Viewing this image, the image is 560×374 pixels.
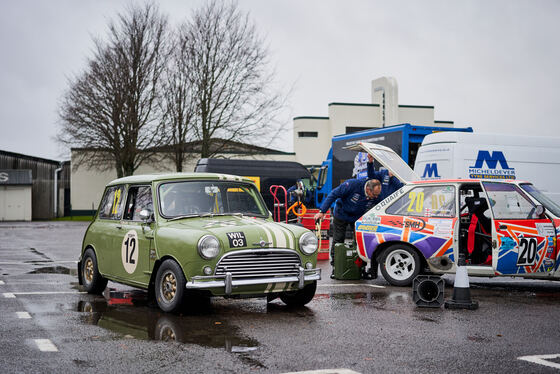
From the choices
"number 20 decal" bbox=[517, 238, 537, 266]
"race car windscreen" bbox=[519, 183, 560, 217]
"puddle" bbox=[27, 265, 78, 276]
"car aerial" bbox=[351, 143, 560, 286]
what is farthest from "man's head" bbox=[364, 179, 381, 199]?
"puddle" bbox=[27, 265, 78, 276]

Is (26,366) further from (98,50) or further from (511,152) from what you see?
(98,50)

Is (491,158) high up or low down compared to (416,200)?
up

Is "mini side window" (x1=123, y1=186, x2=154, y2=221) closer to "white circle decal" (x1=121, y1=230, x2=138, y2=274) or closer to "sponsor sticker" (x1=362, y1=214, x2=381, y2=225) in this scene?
"white circle decal" (x1=121, y1=230, x2=138, y2=274)

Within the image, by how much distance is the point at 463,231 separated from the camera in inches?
425

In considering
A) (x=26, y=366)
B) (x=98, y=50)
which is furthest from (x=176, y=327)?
(x=98, y=50)

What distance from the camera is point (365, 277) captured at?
1191 centimetres

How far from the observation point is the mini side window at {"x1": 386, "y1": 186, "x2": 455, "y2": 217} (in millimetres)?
10609

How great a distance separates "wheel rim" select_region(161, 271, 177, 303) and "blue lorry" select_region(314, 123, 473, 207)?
1239 cm

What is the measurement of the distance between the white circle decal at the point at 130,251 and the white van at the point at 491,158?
374 inches

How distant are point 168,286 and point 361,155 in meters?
14.0

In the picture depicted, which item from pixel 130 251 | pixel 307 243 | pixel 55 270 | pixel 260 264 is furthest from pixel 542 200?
pixel 55 270

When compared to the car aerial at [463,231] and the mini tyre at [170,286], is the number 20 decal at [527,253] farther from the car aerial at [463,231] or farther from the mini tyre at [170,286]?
the mini tyre at [170,286]

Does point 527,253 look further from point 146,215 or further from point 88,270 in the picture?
point 88,270

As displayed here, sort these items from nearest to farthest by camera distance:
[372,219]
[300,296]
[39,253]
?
[300,296], [372,219], [39,253]
